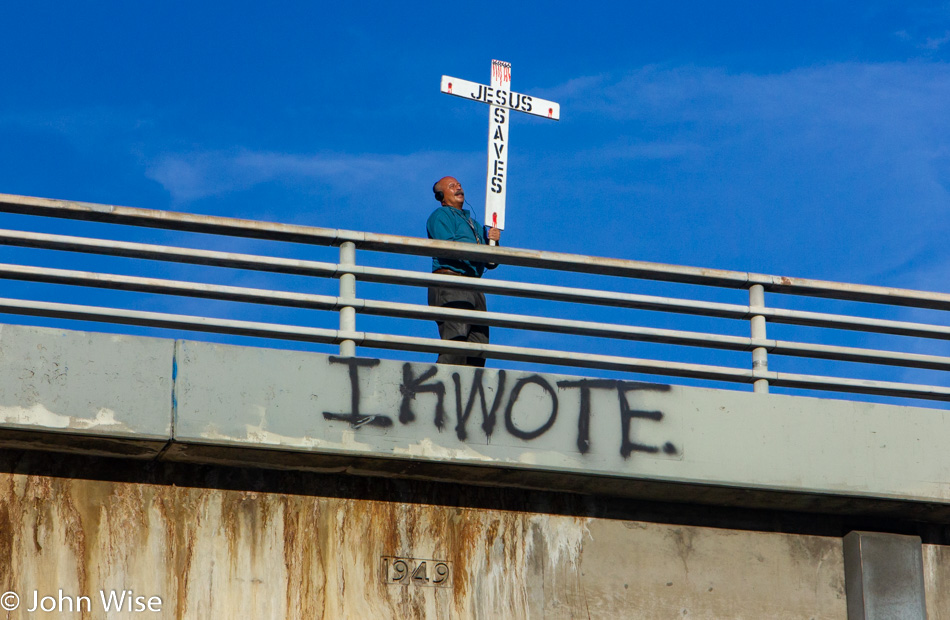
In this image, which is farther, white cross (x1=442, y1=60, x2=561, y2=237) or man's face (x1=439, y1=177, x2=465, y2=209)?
white cross (x1=442, y1=60, x2=561, y2=237)

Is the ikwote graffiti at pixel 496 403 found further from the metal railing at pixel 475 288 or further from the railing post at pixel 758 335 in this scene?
the railing post at pixel 758 335

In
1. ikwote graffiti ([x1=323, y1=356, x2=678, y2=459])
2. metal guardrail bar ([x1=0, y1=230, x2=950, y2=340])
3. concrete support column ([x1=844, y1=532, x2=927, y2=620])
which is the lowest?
concrete support column ([x1=844, y1=532, x2=927, y2=620])

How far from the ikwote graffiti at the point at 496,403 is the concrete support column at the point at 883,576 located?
4.00 feet

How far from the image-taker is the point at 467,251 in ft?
23.2

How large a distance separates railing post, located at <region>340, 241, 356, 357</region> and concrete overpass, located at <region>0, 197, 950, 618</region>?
0.02 meters

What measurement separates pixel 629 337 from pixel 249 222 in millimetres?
2080

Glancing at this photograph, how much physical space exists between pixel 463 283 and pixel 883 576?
108 inches

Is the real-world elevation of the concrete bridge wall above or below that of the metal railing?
below

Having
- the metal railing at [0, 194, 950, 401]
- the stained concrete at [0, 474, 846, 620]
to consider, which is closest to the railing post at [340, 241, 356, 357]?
the metal railing at [0, 194, 950, 401]

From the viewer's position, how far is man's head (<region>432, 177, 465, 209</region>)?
865cm

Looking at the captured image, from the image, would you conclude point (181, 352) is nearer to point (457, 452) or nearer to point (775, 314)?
point (457, 452)

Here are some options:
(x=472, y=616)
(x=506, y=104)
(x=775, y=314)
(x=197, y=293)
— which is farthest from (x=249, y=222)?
(x=506, y=104)
